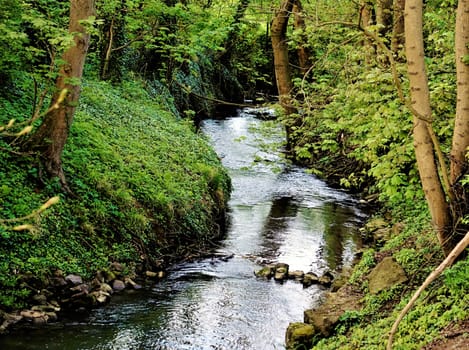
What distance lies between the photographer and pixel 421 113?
5.96m

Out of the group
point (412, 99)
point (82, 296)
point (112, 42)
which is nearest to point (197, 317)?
point (82, 296)

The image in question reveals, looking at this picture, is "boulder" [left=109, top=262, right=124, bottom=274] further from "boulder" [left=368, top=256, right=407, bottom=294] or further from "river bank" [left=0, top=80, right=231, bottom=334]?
"boulder" [left=368, top=256, right=407, bottom=294]

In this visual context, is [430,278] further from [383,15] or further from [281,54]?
[281,54]

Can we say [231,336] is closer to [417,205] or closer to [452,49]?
[452,49]

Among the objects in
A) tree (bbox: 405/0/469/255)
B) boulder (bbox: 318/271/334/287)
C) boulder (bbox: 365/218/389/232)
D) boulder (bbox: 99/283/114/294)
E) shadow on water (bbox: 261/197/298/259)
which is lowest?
boulder (bbox: 318/271/334/287)

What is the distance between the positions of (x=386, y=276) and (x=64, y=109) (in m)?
6.11

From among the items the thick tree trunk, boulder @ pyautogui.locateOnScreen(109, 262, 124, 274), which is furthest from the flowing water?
the thick tree trunk

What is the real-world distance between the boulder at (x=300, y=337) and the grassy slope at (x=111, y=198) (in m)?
3.55

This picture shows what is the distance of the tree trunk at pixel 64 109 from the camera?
9094mm

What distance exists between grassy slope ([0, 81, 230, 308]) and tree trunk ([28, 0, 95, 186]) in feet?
1.05

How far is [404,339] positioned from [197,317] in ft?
12.4

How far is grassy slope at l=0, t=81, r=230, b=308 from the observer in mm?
8301

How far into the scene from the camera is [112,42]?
59.6 ft

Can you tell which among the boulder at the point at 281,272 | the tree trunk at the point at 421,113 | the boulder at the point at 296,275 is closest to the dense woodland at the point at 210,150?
the tree trunk at the point at 421,113
